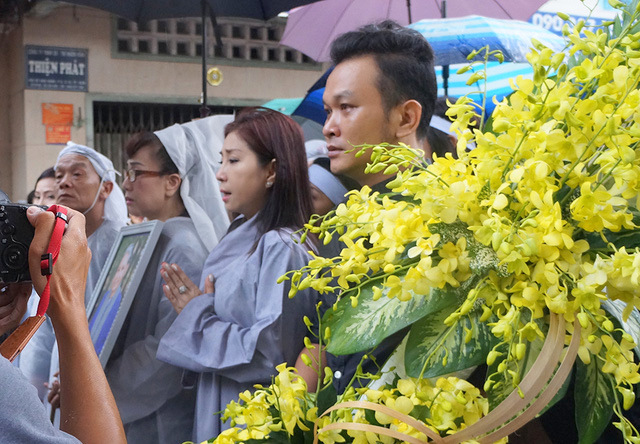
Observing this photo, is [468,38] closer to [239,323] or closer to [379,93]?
[379,93]

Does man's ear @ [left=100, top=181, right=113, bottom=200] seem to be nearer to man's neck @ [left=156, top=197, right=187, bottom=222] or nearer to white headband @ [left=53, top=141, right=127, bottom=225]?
white headband @ [left=53, top=141, right=127, bottom=225]

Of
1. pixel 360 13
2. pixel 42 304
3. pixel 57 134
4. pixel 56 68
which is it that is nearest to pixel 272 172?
pixel 42 304

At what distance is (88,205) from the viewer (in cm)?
264

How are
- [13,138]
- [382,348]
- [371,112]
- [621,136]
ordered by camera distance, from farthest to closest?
[13,138] < [371,112] < [382,348] < [621,136]

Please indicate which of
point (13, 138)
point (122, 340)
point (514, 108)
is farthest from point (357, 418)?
point (13, 138)

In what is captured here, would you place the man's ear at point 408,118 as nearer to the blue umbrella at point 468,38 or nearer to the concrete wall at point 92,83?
the blue umbrella at point 468,38

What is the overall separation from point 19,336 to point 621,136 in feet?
2.63

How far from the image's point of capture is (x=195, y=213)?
84.9 inches

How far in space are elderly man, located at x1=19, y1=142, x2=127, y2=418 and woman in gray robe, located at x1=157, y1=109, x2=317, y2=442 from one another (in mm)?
723

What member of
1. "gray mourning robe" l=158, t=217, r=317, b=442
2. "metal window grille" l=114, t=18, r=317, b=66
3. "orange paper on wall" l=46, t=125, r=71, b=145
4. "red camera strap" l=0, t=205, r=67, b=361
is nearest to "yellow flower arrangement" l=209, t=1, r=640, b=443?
"red camera strap" l=0, t=205, r=67, b=361

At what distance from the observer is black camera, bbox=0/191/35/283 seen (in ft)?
3.55

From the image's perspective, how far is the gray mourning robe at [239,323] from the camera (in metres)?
1.69

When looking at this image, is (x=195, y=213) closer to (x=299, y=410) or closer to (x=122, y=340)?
(x=122, y=340)

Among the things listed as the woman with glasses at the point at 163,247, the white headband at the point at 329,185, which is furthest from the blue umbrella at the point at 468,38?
the woman with glasses at the point at 163,247
